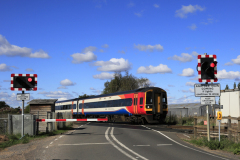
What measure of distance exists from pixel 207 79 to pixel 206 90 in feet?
1.79

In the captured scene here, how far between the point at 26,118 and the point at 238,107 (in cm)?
2022

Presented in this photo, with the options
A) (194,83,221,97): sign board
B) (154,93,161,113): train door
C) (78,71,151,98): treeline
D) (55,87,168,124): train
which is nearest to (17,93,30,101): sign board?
(194,83,221,97): sign board

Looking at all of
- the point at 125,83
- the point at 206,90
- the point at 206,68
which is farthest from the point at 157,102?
the point at 125,83

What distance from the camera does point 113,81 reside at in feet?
284

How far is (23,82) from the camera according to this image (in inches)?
684

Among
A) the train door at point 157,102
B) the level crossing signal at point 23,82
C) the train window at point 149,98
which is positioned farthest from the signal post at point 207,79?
the train door at point 157,102

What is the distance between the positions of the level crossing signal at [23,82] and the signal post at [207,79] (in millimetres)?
9455

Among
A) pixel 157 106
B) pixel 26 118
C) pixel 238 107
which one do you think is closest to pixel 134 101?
pixel 157 106

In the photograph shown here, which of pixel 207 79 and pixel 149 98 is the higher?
pixel 207 79

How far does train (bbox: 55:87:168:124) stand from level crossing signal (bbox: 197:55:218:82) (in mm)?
15305

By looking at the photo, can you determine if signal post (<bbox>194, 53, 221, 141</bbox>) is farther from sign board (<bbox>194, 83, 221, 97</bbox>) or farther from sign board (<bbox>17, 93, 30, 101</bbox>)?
sign board (<bbox>17, 93, 30, 101</bbox>)

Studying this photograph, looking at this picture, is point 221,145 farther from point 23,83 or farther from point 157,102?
point 157,102

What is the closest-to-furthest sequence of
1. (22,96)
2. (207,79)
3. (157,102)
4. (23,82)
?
(207,79), (22,96), (23,82), (157,102)

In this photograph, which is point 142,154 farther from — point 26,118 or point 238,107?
point 238,107
